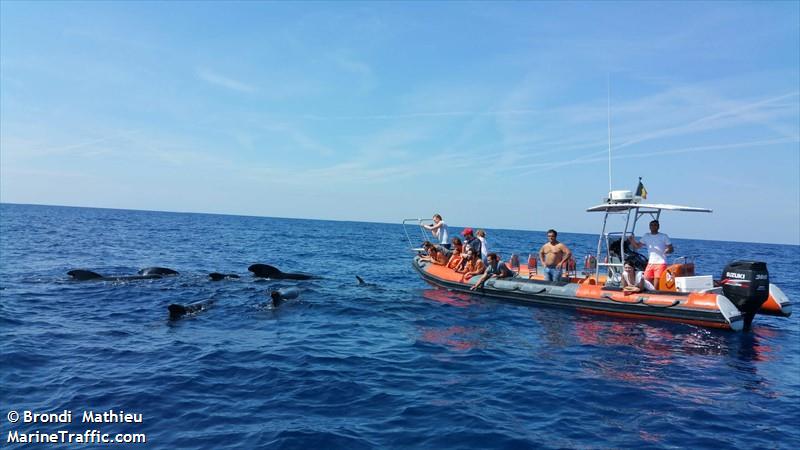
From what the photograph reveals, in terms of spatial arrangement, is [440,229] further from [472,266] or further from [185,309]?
[185,309]

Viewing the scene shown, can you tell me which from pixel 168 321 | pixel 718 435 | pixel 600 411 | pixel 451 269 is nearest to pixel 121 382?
pixel 168 321

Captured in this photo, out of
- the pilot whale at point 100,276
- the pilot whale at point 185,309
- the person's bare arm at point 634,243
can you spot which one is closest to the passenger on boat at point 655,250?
the person's bare arm at point 634,243

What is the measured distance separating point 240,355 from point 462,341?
4390 mm

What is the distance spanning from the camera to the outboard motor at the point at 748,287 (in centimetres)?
1123

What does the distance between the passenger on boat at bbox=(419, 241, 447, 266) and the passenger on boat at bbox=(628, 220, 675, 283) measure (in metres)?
7.25

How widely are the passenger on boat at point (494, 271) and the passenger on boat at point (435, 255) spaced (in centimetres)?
261

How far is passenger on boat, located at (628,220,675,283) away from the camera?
1210 cm

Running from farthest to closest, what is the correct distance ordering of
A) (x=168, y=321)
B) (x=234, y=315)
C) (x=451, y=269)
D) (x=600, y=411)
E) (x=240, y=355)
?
(x=451, y=269), (x=234, y=315), (x=168, y=321), (x=240, y=355), (x=600, y=411)

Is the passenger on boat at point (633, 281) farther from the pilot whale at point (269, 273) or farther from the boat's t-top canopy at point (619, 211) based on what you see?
the pilot whale at point (269, 273)

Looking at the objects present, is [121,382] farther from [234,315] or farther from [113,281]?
[113,281]

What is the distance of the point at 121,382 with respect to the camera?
6789 millimetres

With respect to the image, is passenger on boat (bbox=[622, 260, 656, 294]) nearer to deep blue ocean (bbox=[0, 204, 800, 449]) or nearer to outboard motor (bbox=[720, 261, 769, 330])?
deep blue ocean (bbox=[0, 204, 800, 449])

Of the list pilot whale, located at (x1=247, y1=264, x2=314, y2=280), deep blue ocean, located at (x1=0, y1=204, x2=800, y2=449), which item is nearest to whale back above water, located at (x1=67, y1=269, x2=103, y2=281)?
deep blue ocean, located at (x1=0, y1=204, x2=800, y2=449)

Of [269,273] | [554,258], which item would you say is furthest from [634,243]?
[269,273]
